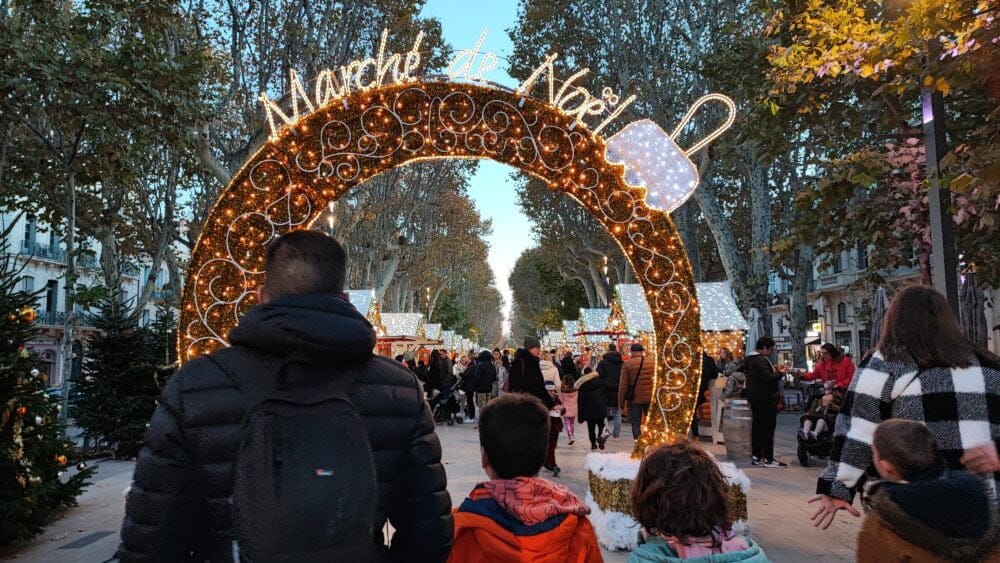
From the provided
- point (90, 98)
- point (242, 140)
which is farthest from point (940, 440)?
point (242, 140)

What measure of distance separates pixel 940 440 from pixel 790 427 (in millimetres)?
15256

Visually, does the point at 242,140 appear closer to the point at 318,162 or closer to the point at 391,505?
the point at 318,162

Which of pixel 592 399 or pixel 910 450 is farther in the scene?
pixel 592 399

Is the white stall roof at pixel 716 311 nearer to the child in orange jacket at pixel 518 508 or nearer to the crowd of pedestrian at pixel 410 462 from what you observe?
the crowd of pedestrian at pixel 410 462

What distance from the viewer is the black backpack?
1.64 meters

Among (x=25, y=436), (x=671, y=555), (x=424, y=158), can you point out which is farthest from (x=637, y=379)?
(x=671, y=555)

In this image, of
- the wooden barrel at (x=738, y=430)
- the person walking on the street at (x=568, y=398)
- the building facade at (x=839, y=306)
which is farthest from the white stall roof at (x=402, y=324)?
the wooden barrel at (x=738, y=430)

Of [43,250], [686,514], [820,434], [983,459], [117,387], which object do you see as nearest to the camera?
[686,514]

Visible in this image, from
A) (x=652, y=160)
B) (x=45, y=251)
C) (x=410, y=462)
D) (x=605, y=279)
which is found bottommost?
(x=410, y=462)

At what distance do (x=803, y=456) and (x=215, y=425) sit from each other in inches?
420

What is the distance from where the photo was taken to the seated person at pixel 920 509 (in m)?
2.60

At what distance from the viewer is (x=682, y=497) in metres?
2.26

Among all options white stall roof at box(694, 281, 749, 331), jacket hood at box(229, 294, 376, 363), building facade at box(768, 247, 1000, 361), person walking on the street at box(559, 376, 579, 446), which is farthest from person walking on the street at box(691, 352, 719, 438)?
building facade at box(768, 247, 1000, 361)

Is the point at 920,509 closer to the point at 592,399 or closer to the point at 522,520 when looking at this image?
the point at 522,520
